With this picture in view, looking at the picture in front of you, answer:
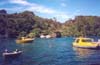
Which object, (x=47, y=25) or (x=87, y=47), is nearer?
(x=87, y=47)

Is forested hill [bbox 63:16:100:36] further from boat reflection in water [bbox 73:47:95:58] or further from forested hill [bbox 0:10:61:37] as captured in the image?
boat reflection in water [bbox 73:47:95:58]

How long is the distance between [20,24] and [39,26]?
25.0 ft

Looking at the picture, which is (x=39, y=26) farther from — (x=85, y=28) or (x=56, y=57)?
(x=56, y=57)

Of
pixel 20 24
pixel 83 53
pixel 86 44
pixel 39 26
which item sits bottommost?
pixel 83 53

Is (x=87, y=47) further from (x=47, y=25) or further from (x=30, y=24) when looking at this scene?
(x=47, y=25)

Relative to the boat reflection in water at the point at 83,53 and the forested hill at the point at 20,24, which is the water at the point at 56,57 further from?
the forested hill at the point at 20,24

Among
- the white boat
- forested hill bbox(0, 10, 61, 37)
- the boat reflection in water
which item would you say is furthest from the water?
forested hill bbox(0, 10, 61, 37)

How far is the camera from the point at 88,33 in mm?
48094

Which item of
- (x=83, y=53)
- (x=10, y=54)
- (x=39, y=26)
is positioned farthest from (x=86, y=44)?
(x=39, y=26)

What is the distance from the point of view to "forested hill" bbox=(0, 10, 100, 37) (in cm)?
3858

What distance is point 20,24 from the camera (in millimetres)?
42312

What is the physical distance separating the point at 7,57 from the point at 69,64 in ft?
12.6

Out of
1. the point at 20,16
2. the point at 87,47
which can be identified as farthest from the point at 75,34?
the point at 87,47

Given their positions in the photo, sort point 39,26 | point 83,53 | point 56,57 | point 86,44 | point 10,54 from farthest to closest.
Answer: point 39,26 → point 86,44 → point 83,53 → point 56,57 → point 10,54
